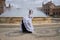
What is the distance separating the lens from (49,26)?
12.2 m

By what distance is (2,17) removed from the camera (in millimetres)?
12914

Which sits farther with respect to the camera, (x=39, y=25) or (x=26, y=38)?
(x=39, y=25)

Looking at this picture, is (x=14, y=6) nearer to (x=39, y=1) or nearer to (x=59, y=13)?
(x=39, y=1)

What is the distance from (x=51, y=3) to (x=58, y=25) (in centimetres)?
154

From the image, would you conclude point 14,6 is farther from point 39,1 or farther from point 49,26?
point 49,26

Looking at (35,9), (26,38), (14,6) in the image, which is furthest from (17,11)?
(26,38)

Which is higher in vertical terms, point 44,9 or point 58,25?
point 44,9

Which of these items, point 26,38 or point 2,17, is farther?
point 2,17

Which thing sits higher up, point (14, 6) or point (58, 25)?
point (14, 6)

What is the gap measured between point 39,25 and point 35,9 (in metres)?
1.20

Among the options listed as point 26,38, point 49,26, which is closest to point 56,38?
point 26,38

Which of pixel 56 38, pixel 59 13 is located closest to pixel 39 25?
pixel 59 13

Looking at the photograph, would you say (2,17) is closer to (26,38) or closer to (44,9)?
(44,9)

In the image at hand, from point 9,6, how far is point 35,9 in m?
1.67
